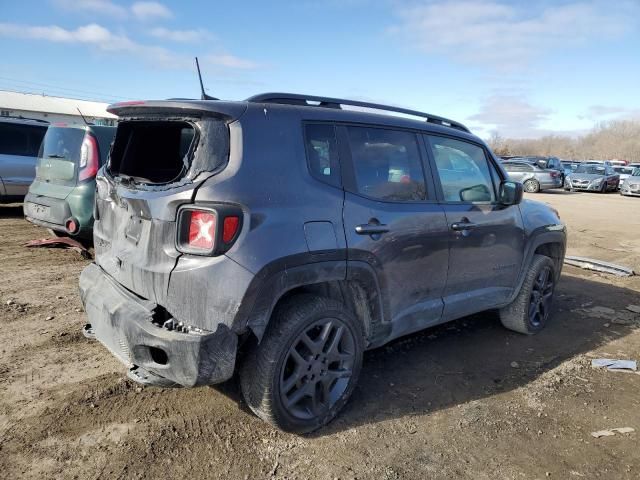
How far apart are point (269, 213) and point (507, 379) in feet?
8.00

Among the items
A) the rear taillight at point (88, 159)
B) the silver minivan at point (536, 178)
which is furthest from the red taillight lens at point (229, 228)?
the silver minivan at point (536, 178)

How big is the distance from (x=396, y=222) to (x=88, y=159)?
4.48 m

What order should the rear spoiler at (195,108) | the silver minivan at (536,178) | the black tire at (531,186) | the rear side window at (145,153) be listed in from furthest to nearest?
the black tire at (531,186) → the silver minivan at (536,178) → the rear side window at (145,153) → the rear spoiler at (195,108)

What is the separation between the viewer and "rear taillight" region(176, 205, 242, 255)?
2473 mm

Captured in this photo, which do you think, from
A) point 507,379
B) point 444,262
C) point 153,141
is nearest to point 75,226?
point 153,141

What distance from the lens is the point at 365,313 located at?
10.6 ft

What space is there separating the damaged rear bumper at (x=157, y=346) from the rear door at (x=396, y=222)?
94 centimetres

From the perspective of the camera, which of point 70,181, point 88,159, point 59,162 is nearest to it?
point 88,159

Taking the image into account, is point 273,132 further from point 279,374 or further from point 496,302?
point 496,302

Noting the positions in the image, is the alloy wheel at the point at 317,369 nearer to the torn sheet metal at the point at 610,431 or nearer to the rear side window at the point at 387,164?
the rear side window at the point at 387,164

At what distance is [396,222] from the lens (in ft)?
10.6

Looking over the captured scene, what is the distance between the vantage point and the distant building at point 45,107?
53.2 metres

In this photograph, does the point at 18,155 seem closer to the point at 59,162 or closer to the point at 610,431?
the point at 59,162

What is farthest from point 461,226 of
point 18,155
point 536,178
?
point 536,178
